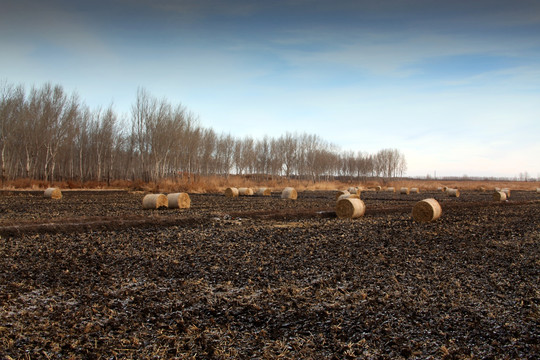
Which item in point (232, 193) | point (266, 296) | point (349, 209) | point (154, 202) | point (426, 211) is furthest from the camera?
point (232, 193)

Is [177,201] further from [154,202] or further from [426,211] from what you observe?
[426,211]

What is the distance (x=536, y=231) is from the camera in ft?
33.0

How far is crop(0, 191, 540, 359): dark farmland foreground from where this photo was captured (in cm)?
338

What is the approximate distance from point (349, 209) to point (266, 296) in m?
8.36

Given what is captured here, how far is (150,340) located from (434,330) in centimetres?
280

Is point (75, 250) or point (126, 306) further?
point (75, 250)

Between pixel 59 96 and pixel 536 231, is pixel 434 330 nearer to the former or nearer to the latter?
pixel 536 231

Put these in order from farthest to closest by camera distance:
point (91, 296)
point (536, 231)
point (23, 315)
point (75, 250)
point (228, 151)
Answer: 1. point (228, 151)
2. point (536, 231)
3. point (75, 250)
4. point (91, 296)
5. point (23, 315)

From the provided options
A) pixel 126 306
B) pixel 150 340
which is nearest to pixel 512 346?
pixel 150 340

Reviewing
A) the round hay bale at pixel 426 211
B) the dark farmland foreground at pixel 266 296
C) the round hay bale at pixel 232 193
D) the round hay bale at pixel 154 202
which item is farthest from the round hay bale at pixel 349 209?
the round hay bale at pixel 232 193

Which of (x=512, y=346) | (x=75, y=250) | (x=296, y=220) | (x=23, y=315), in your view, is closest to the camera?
(x=512, y=346)

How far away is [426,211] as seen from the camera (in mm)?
11695

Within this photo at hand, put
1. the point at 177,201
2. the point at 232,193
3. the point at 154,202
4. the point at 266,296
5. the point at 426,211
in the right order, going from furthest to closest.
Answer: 1. the point at 232,193
2. the point at 177,201
3. the point at 154,202
4. the point at 426,211
5. the point at 266,296

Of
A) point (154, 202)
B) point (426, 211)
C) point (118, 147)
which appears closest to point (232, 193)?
point (154, 202)
